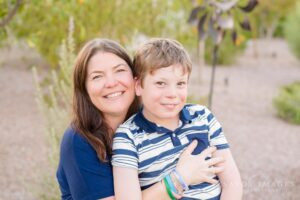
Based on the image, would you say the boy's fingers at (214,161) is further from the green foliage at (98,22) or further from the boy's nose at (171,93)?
the green foliage at (98,22)

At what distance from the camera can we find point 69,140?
2074 mm

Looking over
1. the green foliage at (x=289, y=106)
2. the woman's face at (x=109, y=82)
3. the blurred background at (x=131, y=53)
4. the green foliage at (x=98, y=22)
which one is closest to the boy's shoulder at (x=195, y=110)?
the woman's face at (x=109, y=82)

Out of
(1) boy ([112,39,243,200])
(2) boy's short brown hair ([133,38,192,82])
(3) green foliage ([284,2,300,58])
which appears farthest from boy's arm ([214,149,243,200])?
(3) green foliage ([284,2,300,58])

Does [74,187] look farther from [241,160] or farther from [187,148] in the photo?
[241,160]

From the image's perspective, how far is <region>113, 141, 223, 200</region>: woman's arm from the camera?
6.51 feet

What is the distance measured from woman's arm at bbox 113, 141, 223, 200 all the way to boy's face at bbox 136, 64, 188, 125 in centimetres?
17

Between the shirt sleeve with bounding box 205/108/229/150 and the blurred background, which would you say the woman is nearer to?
the shirt sleeve with bounding box 205/108/229/150

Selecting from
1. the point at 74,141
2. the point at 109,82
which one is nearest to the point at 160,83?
the point at 109,82

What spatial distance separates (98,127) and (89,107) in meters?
0.11

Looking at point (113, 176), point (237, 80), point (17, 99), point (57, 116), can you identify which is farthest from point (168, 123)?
point (237, 80)

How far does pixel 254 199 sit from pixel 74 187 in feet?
7.56

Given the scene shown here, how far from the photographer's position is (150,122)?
2.13 m

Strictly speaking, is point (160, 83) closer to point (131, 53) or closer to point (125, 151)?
point (125, 151)

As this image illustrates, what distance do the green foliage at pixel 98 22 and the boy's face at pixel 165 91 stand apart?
4662 mm
